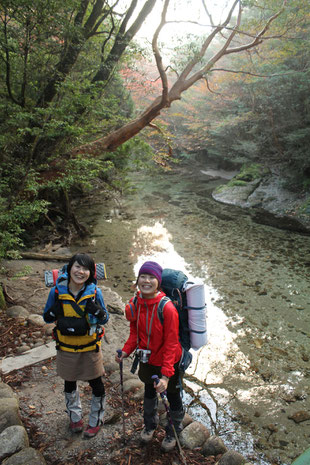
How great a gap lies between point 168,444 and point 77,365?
99cm

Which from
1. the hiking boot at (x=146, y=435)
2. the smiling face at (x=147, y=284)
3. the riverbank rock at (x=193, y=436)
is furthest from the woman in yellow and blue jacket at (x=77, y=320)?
the riverbank rock at (x=193, y=436)

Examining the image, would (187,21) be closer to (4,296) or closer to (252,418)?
(4,296)

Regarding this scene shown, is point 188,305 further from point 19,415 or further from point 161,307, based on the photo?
point 19,415

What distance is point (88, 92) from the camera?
22.1ft

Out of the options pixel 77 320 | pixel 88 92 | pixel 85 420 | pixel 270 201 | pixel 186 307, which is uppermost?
pixel 88 92

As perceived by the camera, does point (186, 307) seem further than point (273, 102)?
No

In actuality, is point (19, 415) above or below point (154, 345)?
below

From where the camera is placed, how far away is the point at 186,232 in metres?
10.2

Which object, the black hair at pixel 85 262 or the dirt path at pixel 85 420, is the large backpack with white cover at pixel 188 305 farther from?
the dirt path at pixel 85 420

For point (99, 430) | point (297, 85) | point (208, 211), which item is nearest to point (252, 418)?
point (99, 430)

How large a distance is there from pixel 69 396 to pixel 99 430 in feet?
1.52

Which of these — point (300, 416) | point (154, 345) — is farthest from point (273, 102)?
point (154, 345)

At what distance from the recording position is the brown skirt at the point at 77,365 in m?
2.30

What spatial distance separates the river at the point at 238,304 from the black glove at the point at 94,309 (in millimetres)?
2102
